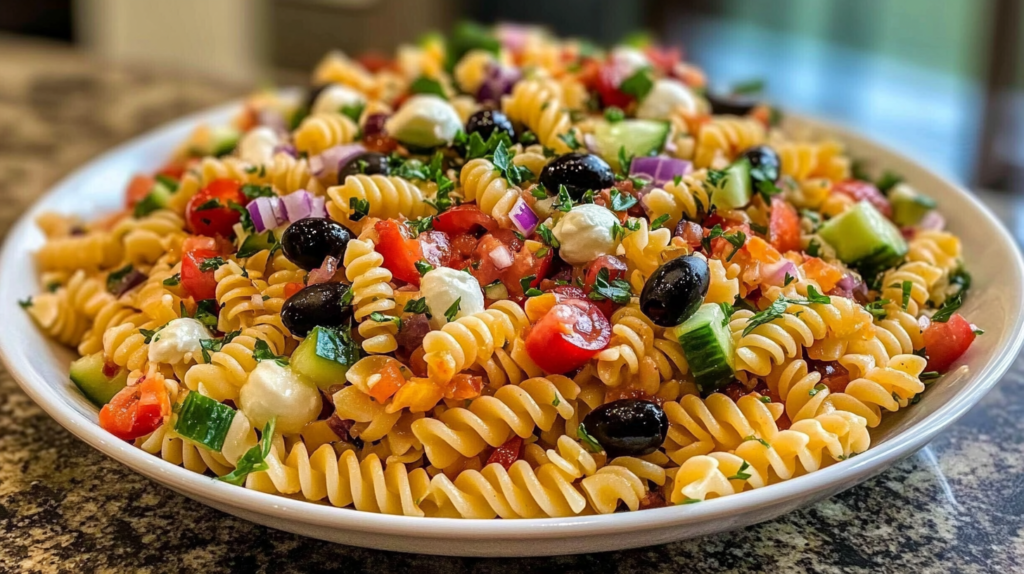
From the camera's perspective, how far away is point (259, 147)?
2873mm

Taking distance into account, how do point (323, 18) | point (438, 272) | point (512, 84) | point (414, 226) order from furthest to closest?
1. point (323, 18)
2. point (512, 84)
3. point (414, 226)
4. point (438, 272)

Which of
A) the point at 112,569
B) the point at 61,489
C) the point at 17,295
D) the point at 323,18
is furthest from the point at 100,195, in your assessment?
the point at 323,18

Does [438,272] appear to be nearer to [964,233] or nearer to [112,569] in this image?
[112,569]

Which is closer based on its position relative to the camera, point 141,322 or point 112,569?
point 112,569

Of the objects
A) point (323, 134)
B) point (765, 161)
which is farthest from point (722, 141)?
point (323, 134)

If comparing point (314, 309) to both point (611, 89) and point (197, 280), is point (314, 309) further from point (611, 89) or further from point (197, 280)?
point (611, 89)

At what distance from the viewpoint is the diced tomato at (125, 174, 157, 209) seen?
309 centimetres

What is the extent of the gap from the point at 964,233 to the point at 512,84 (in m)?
1.44

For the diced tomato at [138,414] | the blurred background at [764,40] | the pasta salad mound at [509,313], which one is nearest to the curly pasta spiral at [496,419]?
the pasta salad mound at [509,313]

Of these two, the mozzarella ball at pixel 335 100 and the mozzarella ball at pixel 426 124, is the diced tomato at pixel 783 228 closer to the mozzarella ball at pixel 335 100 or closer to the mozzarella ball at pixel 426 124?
the mozzarella ball at pixel 426 124

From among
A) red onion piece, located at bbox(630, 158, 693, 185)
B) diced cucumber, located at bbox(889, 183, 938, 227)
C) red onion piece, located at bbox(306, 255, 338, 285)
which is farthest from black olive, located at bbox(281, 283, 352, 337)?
diced cucumber, located at bbox(889, 183, 938, 227)

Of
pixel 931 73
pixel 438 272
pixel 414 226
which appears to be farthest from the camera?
pixel 931 73

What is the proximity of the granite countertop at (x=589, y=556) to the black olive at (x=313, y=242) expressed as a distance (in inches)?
23.5

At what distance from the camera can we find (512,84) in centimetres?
311
